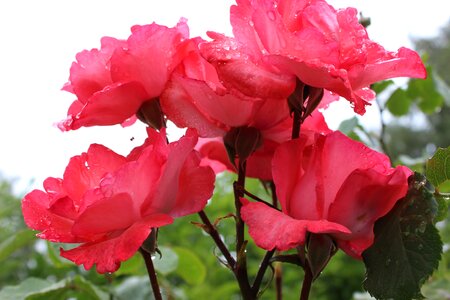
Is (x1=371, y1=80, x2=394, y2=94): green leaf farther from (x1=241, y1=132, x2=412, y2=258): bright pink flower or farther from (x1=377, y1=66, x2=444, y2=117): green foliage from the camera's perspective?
(x1=241, y1=132, x2=412, y2=258): bright pink flower

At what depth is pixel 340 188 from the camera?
0.45 metres

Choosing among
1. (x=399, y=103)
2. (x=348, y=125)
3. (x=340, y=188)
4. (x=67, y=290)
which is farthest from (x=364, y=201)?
(x=399, y=103)

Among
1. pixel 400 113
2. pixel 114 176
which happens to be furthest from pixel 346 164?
pixel 400 113

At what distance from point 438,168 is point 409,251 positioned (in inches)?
4.2

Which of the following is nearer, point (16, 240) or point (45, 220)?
point (45, 220)

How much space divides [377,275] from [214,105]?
0.61 feet

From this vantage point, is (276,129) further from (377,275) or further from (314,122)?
(377,275)

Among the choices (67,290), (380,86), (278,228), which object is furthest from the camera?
(380,86)

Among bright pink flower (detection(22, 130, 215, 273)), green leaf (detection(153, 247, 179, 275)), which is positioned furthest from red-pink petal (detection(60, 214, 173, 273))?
green leaf (detection(153, 247, 179, 275))

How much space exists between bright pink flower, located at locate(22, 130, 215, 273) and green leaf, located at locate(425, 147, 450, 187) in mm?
196

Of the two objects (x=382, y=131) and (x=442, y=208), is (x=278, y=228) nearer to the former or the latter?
(x=442, y=208)

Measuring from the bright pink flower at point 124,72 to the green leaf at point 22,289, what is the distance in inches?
14.4

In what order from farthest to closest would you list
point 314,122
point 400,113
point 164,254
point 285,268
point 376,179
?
1. point 285,268
2. point 400,113
3. point 164,254
4. point 314,122
5. point 376,179

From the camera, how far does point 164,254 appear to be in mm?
942
